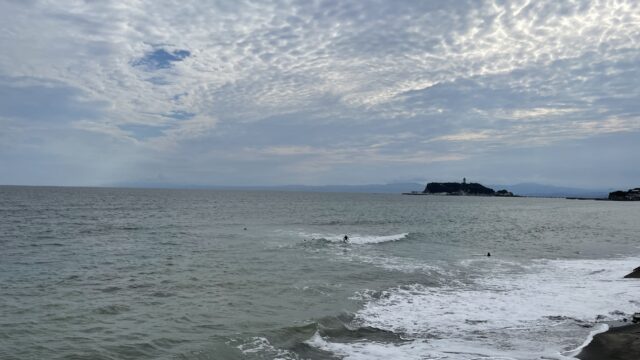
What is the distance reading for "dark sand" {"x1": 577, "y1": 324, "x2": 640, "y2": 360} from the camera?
13.1 metres

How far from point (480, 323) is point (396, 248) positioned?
23.4 m

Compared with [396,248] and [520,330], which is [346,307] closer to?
[520,330]

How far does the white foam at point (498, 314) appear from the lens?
14398 mm


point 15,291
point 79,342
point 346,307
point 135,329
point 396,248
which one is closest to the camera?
point 79,342

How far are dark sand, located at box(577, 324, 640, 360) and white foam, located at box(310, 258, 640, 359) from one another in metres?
0.48

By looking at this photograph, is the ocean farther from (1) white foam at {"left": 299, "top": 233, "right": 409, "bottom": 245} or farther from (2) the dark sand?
(1) white foam at {"left": 299, "top": 233, "right": 409, "bottom": 245}

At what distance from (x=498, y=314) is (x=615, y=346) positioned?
5.15 m

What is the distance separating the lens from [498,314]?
61.3 feet

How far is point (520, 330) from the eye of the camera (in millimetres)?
16453

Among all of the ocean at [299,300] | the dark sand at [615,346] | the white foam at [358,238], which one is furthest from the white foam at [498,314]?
the white foam at [358,238]


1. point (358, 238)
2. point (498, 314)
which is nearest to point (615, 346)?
point (498, 314)

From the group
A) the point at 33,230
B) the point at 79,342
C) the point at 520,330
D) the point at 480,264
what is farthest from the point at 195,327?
the point at 33,230

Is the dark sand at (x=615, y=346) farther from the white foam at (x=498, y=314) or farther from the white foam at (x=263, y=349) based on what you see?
the white foam at (x=263, y=349)

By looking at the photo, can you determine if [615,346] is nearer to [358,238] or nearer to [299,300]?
[299,300]
